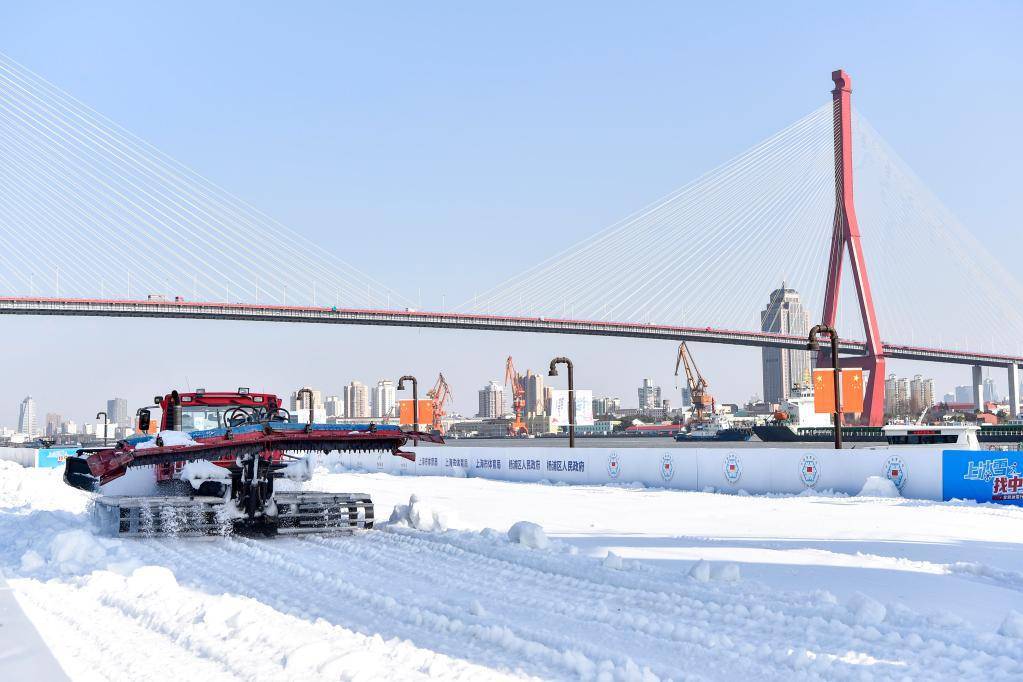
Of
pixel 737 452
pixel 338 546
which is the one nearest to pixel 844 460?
pixel 737 452

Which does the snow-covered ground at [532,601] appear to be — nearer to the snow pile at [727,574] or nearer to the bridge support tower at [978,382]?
the snow pile at [727,574]

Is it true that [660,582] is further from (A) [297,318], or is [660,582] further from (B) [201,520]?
(A) [297,318]

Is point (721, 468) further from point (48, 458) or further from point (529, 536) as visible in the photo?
point (48, 458)

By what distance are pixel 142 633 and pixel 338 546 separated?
523cm

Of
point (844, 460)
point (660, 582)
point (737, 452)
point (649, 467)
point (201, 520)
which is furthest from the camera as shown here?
point (649, 467)

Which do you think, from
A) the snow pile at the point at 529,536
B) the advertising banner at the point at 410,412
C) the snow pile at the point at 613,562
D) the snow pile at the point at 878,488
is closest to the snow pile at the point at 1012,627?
the snow pile at the point at 613,562

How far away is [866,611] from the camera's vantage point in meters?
8.19

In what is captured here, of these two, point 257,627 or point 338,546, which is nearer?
point 257,627

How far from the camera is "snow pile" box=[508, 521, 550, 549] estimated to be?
1256 centimetres

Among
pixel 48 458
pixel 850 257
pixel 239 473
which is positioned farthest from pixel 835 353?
pixel 850 257

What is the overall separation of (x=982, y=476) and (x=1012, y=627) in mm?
13739

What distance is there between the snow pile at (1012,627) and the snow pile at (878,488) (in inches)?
556

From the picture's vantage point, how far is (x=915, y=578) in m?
10.6

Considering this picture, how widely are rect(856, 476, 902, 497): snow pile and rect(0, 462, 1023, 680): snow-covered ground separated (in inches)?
217
